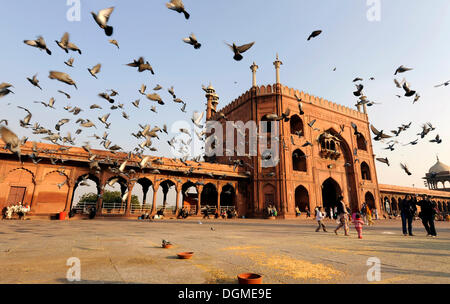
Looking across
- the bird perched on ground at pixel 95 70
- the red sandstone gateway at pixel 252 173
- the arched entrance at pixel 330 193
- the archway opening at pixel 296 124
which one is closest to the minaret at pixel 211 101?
the red sandstone gateway at pixel 252 173

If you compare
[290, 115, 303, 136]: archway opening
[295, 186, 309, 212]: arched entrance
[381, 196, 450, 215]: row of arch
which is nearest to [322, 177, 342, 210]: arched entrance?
[295, 186, 309, 212]: arched entrance

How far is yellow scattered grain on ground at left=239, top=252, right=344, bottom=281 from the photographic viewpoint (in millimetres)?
2522

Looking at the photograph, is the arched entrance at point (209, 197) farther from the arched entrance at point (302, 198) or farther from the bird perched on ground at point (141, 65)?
the bird perched on ground at point (141, 65)

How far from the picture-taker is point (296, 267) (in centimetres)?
289

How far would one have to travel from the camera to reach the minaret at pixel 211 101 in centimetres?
3181

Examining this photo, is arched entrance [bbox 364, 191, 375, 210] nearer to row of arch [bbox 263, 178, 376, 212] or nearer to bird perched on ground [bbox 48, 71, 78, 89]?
row of arch [bbox 263, 178, 376, 212]

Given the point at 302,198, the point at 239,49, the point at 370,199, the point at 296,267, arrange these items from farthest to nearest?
the point at 370,199, the point at 302,198, the point at 239,49, the point at 296,267

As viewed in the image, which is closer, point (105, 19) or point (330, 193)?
point (105, 19)

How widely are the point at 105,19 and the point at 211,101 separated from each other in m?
29.3

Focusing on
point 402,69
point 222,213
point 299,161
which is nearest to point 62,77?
point 402,69

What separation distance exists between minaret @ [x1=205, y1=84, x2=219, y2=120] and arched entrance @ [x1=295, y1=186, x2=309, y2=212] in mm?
15752

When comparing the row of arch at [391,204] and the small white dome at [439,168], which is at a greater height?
the small white dome at [439,168]

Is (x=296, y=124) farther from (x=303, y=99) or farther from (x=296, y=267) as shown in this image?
(x=296, y=267)

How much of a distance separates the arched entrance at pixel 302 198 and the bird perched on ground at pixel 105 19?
21.4 metres
